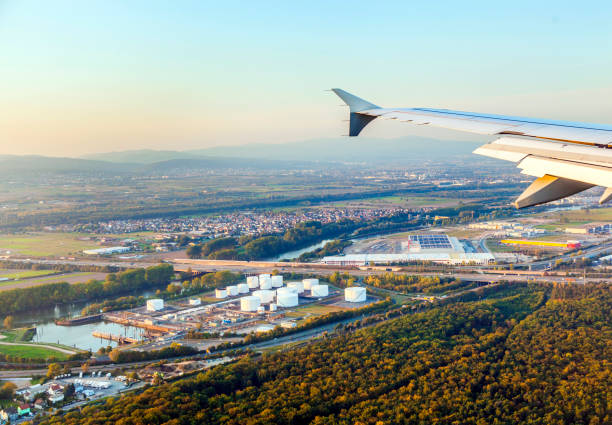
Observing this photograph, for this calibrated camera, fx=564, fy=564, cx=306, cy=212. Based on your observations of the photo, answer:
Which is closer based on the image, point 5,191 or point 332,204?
point 332,204

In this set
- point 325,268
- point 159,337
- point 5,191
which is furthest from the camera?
point 5,191

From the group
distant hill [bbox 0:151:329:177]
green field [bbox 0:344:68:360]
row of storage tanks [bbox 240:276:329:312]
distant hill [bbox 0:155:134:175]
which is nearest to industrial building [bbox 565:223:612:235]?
row of storage tanks [bbox 240:276:329:312]

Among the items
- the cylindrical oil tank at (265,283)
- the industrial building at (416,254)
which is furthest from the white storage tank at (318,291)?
the industrial building at (416,254)

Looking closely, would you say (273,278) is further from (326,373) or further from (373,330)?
Answer: (326,373)

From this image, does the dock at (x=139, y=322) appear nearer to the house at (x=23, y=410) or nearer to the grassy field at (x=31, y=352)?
the grassy field at (x=31, y=352)

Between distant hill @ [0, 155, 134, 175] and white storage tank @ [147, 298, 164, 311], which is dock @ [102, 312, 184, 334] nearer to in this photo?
white storage tank @ [147, 298, 164, 311]

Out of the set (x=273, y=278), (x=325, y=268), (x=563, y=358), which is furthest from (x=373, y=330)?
(x=325, y=268)

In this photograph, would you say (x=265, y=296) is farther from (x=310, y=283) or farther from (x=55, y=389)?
(x=55, y=389)
